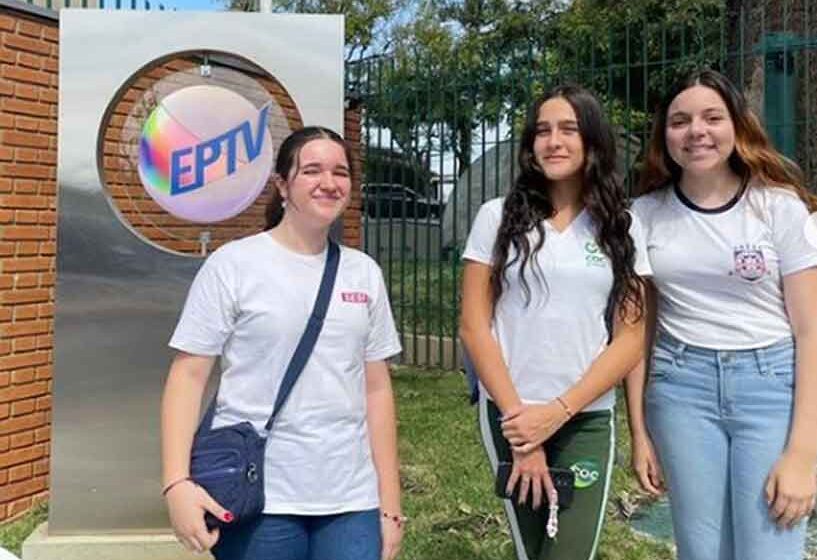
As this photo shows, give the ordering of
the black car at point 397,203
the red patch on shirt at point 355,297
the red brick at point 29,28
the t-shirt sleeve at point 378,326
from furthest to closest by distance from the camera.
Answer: the black car at point 397,203 → the red brick at point 29,28 → the t-shirt sleeve at point 378,326 → the red patch on shirt at point 355,297

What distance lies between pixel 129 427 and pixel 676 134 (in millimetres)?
2615

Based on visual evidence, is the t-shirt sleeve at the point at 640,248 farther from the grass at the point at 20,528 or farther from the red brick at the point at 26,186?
the red brick at the point at 26,186

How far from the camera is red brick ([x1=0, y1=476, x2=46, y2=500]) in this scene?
176 inches

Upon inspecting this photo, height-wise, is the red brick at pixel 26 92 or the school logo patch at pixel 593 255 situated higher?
the red brick at pixel 26 92

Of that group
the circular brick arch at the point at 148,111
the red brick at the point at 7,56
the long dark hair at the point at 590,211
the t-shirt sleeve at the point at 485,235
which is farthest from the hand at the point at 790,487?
the red brick at the point at 7,56

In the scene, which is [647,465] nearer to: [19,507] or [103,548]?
[103,548]

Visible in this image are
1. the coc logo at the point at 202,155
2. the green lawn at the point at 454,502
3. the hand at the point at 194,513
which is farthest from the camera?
the green lawn at the point at 454,502

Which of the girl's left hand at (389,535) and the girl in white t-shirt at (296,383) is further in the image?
the girl's left hand at (389,535)

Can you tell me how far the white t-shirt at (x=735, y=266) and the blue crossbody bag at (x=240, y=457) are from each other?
929 mm

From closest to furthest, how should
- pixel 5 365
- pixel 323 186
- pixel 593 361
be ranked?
pixel 323 186, pixel 593 361, pixel 5 365

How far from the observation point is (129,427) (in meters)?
3.91

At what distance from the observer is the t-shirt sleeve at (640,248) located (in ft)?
7.83

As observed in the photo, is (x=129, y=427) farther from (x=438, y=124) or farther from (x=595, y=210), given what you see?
(x=438, y=124)

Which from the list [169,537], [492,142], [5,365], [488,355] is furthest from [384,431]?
[492,142]
